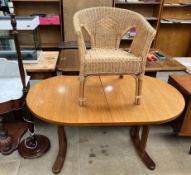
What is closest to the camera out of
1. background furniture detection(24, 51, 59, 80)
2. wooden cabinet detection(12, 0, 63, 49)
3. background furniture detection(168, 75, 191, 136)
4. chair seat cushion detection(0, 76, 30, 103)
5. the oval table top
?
the oval table top

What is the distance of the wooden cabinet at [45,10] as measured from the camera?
3270 mm

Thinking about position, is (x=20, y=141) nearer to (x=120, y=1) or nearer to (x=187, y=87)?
(x=187, y=87)

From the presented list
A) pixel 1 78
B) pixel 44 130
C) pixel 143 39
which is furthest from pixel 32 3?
pixel 143 39

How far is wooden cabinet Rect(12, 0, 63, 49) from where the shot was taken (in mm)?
3270

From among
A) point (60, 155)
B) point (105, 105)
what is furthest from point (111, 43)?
point (60, 155)

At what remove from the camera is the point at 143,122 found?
50.8 inches

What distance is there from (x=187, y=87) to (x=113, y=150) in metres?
0.84

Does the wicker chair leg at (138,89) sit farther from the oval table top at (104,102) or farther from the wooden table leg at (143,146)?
the wooden table leg at (143,146)

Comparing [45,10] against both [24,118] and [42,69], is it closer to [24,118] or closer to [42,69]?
[42,69]

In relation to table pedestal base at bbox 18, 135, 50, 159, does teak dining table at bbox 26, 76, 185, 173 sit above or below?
above

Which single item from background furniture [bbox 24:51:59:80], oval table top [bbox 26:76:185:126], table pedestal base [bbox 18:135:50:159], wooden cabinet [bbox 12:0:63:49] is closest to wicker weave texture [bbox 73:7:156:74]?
oval table top [bbox 26:76:185:126]

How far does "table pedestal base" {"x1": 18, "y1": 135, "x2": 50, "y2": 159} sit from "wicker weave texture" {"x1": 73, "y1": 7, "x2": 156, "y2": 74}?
82cm

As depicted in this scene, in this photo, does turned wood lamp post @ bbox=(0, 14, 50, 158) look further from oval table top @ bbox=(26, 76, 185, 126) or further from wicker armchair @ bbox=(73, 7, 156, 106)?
wicker armchair @ bbox=(73, 7, 156, 106)

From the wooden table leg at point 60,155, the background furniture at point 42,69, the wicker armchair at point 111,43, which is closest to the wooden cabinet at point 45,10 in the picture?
the background furniture at point 42,69
